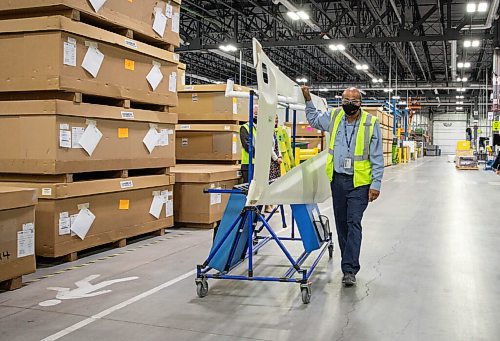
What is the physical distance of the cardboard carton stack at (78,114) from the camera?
16.2ft

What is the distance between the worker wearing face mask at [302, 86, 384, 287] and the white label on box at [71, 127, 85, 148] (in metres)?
2.45

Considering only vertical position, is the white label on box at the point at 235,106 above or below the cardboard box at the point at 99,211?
above

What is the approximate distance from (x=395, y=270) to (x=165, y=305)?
2.35m

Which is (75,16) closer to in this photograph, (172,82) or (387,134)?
(172,82)

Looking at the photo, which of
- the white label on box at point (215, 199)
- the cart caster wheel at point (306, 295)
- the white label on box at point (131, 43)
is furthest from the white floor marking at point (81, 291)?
the white label on box at point (215, 199)

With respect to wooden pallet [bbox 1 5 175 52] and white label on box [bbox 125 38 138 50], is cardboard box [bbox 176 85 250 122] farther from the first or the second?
white label on box [bbox 125 38 138 50]

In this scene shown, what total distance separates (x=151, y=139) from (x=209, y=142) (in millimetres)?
2425

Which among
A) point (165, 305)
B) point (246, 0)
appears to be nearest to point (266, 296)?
point (165, 305)

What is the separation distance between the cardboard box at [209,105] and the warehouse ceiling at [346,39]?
6.63 meters

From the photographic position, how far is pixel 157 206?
655 centimetres

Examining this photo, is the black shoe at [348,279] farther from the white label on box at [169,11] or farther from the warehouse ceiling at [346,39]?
the warehouse ceiling at [346,39]

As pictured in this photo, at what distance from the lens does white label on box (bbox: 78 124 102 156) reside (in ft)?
Result: 17.2

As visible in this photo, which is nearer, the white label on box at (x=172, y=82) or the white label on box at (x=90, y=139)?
the white label on box at (x=90, y=139)

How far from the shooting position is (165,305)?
387cm
